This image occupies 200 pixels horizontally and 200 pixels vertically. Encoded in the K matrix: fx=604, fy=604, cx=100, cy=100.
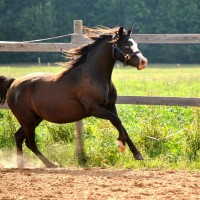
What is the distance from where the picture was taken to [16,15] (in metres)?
58.2

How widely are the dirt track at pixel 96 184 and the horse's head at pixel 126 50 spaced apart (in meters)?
1.55

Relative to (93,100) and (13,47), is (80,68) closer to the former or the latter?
(93,100)

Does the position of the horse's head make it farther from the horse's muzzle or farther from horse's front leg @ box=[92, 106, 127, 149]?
horse's front leg @ box=[92, 106, 127, 149]

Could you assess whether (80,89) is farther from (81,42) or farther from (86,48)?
(81,42)

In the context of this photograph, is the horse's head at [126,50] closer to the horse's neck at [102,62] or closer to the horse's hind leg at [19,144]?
the horse's neck at [102,62]

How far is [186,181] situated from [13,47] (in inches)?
160

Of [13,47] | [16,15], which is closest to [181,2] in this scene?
[16,15]

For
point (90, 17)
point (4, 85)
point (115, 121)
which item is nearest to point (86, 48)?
point (115, 121)

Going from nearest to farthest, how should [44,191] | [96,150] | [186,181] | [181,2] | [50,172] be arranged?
[44,191] → [186,181] → [50,172] → [96,150] → [181,2]

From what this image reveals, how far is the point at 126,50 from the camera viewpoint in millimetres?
8641

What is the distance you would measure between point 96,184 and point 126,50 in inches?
86.4

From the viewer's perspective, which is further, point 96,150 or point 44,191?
point 96,150

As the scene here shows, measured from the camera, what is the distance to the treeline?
182 ft

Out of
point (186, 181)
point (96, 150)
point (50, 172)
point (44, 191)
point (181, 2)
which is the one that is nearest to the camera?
point (44, 191)
